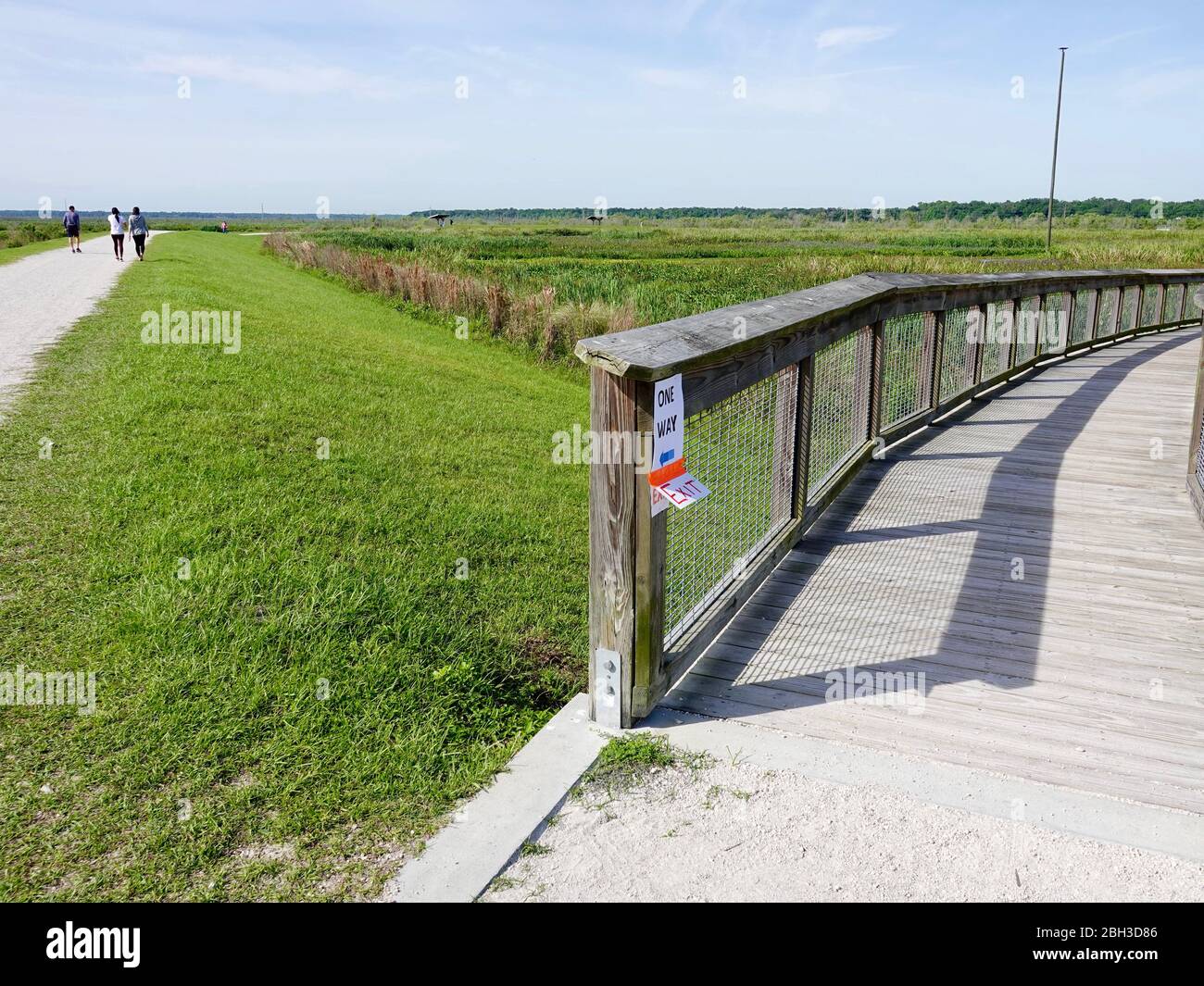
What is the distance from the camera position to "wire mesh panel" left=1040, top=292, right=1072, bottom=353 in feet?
44.0

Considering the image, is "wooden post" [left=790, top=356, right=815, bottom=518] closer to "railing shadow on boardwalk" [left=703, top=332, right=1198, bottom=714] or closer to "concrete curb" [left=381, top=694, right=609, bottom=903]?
"railing shadow on boardwalk" [left=703, top=332, right=1198, bottom=714]

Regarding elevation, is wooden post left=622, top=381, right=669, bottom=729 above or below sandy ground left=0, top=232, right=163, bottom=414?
below

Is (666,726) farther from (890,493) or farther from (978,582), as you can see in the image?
(890,493)

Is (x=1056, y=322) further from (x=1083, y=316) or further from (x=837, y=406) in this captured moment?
(x=837, y=406)

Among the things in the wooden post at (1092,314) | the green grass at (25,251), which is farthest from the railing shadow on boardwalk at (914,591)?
the green grass at (25,251)

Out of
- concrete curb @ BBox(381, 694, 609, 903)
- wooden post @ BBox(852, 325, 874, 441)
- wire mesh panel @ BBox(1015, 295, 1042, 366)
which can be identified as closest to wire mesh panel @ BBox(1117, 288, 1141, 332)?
wire mesh panel @ BBox(1015, 295, 1042, 366)

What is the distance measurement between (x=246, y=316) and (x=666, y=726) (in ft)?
39.2

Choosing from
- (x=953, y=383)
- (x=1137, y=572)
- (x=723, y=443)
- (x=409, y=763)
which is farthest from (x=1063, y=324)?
(x=409, y=763)

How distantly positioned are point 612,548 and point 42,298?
1714 cm

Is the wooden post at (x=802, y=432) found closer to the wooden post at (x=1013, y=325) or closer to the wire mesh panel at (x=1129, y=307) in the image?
the wooden post at (x=1013, y=325)

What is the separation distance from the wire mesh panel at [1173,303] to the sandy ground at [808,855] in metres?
18.5

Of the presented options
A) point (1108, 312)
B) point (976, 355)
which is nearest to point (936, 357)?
point (976, 355)

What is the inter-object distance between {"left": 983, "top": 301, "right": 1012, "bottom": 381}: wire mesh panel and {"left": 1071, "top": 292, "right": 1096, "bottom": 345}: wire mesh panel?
3611 mm
